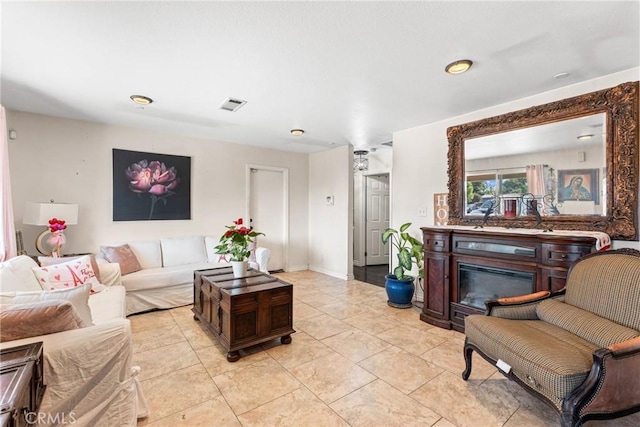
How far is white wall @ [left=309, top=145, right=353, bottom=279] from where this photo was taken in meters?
5.02

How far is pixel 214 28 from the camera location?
1.80 meters

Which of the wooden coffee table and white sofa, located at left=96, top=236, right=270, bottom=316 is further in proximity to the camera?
white sofa, located at left=96, top=236, right=270, bottom=316

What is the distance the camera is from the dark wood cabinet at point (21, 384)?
82 cm

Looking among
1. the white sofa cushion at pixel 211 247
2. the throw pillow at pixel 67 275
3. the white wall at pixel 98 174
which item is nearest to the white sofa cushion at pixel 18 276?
the throw pillow at pixel 67 275

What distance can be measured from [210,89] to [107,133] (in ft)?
7.32

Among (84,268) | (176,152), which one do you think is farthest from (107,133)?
(84,268)

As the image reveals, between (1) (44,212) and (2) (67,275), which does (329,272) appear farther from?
(1) (44,212)

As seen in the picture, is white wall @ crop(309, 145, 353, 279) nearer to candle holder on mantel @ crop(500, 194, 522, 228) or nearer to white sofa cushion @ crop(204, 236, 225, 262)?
white sofa cushion @ crop(204, 236, 225, 262)

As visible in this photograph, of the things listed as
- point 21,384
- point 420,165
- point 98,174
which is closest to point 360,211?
point 420,165

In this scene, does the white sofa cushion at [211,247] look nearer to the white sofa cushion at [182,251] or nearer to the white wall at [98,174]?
the white sofa cushion at [182,251]

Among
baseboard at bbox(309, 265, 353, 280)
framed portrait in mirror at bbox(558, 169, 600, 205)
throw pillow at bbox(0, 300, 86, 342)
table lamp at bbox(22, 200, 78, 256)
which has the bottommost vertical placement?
baseboard at bbox(309, 265, 353, 280)

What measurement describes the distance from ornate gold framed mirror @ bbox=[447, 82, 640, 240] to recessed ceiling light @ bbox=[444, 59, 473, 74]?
113 cm

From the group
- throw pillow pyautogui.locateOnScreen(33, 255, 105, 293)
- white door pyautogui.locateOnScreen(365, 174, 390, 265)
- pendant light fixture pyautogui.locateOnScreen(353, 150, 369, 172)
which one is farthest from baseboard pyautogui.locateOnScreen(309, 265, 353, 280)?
throw pillow pyautogui.locateOnScreen(33, 255, 105, 293)

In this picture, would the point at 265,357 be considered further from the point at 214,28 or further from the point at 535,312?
the point at 214,28
